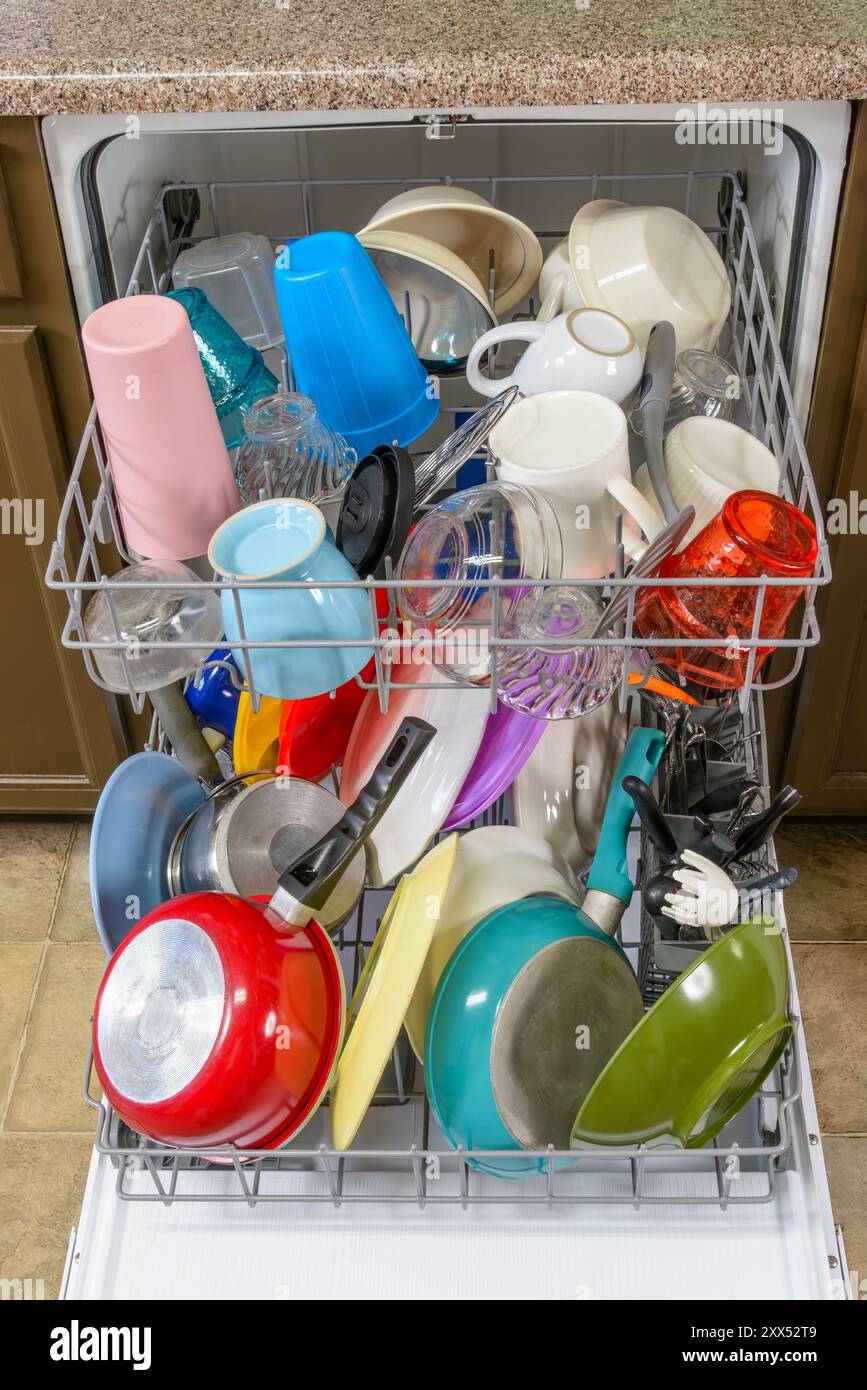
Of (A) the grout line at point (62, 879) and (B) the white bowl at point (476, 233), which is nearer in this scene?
(B) the white bowl at point (476, 233)

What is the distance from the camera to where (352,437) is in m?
1.12

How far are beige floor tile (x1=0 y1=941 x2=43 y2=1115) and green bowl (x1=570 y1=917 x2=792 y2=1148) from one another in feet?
2.96

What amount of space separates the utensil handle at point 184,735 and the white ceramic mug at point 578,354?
15.7 inches

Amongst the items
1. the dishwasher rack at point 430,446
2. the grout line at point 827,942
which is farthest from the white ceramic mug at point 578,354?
the grout line at point 827,942

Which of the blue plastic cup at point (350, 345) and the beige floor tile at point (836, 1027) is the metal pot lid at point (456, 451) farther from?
the beige floor tile at point (836, 1027)

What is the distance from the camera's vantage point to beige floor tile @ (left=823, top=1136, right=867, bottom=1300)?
130cm

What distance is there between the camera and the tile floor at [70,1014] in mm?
1366

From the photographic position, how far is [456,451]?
1.07 meters

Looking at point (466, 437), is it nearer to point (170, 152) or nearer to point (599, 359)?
point (599, 359)

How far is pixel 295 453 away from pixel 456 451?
14 centimetres

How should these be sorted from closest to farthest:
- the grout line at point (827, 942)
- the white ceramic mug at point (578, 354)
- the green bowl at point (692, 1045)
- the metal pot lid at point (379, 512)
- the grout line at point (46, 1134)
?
1. the green bowl at point (692, 1045)
2. the metal pot lid at point (379, 512)
3. the white ceramic mug at point (578, 354)
4. the grout line at point (46, 1134)
5. the grout line at point (827, 942)

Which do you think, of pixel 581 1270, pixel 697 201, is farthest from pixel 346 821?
pixel 697 201

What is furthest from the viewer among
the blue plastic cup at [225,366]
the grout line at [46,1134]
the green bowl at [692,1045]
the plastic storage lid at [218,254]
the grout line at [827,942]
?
the grout line at [827,942]

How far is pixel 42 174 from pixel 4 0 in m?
0.20
